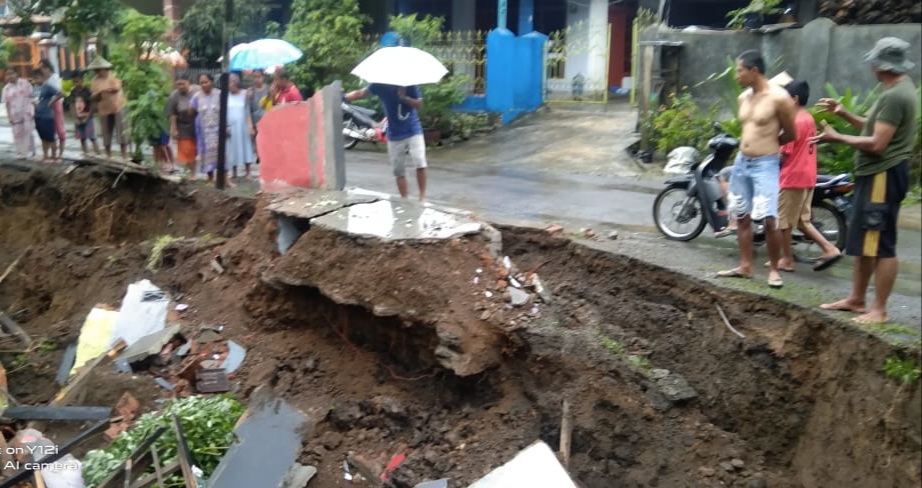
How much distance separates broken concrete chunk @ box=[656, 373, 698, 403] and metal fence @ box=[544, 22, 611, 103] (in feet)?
27.1

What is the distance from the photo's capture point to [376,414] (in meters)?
5.82

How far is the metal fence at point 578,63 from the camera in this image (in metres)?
12.9

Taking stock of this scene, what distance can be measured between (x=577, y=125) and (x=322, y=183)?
6575 mm

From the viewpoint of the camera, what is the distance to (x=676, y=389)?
5.40 meters

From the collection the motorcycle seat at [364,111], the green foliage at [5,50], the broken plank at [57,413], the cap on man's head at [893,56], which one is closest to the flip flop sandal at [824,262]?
the cap on man's head at [893,56]

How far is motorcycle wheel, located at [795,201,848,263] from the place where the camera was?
6.46 meters

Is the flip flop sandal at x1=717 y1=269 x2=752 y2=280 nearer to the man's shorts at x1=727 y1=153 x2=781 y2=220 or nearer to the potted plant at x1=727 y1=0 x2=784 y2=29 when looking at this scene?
the man's shorts at x1=727 y1=153 x2=781 y2=220

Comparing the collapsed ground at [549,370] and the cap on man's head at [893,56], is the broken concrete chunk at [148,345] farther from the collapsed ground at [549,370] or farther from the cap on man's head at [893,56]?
the cap on man's head at [893,56]

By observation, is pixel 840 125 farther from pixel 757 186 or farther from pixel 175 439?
pixel 175 439

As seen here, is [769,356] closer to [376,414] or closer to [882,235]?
[882,235]

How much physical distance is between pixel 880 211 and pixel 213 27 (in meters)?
10.5

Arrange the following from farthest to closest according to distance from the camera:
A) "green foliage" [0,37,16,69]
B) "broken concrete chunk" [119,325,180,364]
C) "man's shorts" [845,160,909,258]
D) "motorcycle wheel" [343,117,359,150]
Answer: "motorcycle wheel" [343,117,359,150] → "green foliage" [0,37,16,69] → "broken concrete chunk" [119,325,180,364] → "man's shorts" [845,160,909,258]

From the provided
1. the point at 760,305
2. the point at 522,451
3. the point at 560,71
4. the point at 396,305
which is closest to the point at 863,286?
the point at 760,305

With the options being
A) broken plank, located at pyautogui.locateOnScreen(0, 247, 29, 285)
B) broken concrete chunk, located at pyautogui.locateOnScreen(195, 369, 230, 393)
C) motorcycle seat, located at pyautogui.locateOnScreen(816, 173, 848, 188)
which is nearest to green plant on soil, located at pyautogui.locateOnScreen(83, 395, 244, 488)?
broken concrete chunk, located at pyautogui.locateOnScreen(195, 369, 230, 393)
